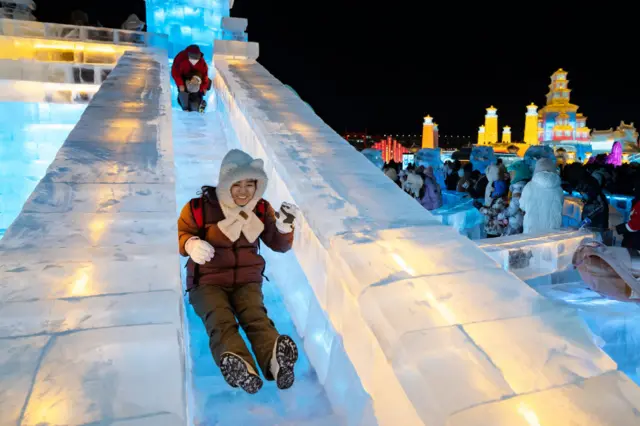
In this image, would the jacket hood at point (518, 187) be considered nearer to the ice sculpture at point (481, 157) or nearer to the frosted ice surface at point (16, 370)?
the frosted ice surface at point (16, 370)

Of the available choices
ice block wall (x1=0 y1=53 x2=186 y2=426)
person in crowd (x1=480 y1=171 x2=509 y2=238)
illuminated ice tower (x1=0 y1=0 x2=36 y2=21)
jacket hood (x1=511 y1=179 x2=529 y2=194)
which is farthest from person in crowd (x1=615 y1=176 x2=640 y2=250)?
illuminated ice tower (x1=0 y1=0 x2=36 y2=21)

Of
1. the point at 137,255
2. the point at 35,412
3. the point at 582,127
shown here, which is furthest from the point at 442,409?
the point at 582,127

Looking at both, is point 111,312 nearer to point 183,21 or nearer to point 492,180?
point 492,180

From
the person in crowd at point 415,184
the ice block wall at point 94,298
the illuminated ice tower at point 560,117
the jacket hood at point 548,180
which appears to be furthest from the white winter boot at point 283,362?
the illuminated ice tower at point 560,117

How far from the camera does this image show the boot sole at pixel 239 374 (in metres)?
2.16

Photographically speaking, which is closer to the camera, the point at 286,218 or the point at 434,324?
the point at 434,324

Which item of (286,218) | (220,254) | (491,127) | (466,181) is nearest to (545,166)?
(286,218)

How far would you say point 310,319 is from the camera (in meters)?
2.74

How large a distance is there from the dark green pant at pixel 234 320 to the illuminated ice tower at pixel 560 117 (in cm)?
5944

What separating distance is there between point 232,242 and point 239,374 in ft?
2.87

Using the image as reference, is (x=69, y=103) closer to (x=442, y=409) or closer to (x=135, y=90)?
(x=135, y=90)

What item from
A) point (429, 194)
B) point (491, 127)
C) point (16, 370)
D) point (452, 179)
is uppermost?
point (16, 370)

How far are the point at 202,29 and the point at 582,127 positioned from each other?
199ft

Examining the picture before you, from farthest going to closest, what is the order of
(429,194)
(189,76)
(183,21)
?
1. (183,21)
2. (429,194)
3. (189,76)
